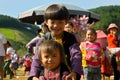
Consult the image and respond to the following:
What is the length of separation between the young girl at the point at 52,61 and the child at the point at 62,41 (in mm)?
82

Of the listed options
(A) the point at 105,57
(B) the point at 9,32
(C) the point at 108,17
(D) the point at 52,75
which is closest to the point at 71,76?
(D) the point at 52,75

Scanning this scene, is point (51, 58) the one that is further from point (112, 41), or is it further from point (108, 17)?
point (108, 17)

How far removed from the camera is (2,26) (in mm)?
122812

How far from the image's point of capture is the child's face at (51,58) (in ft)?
13.8

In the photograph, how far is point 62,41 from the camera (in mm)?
4516

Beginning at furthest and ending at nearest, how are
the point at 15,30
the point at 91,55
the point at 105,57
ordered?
the point at 15,30 < the point at 105,57 < the point at 91,55

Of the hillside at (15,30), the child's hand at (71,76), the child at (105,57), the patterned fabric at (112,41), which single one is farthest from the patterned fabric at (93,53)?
the hillside at (15,30)

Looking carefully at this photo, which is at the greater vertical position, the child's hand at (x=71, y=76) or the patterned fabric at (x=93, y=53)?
the child's hand at (x=71, y=76)

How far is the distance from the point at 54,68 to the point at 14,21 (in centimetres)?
13129

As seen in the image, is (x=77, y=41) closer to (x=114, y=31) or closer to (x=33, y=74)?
(x=33, y=74)

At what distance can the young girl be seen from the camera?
420cm

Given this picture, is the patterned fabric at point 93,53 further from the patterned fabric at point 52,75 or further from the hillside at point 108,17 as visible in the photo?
the hillside at point 108,17

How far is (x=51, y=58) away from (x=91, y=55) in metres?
4.17

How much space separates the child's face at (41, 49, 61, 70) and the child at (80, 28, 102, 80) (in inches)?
162
